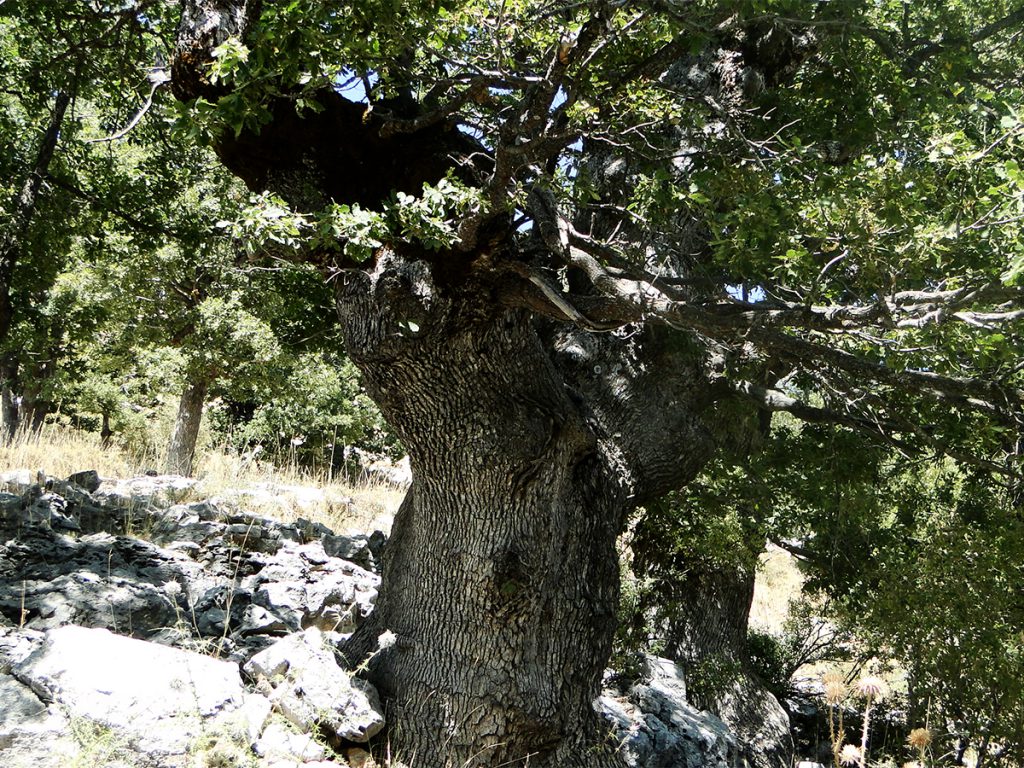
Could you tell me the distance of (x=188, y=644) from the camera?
4848 millimetres

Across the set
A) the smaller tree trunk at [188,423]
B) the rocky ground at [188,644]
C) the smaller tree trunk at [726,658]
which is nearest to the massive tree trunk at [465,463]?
the rocky ground at [188,644]

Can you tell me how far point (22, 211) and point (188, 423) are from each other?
15.7 ft

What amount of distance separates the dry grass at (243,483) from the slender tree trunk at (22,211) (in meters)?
2.19

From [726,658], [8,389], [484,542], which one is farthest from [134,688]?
[8,389]

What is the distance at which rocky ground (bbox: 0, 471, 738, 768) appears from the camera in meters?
3.90

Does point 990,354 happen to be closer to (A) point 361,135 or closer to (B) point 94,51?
(A) point 361,135

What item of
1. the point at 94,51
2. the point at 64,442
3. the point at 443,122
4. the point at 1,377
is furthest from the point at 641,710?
the point at 1,377

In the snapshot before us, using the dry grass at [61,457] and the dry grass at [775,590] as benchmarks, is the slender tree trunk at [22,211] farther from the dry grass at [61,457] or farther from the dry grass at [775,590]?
the dry grass at [775,590]

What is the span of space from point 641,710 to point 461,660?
1882 mm

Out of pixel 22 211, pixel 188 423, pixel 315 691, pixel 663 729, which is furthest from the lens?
pixel 188 423

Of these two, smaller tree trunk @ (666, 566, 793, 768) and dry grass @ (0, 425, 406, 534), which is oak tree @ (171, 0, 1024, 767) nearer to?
smaller tree trunk @ (666, 566, 793, 768)

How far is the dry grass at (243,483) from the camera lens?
9180 mm

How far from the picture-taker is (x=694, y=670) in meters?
7.89

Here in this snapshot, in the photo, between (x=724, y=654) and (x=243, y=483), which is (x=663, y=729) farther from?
(x=243, y=483)
